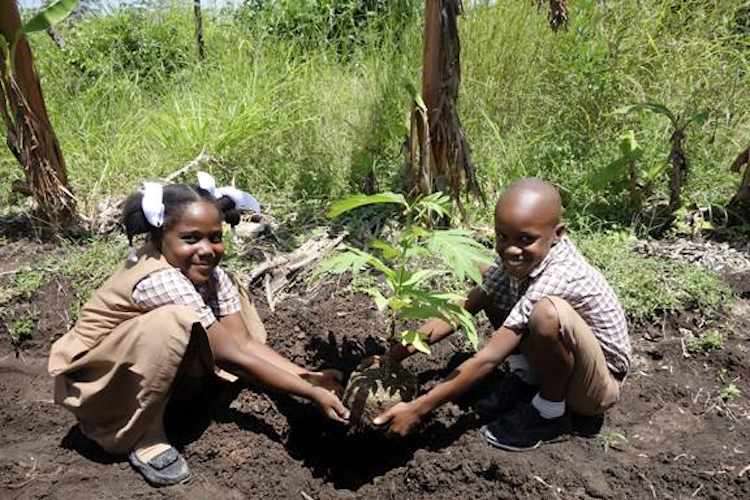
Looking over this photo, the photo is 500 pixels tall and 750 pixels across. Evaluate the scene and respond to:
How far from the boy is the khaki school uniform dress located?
70cm

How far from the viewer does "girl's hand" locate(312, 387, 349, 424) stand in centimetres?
239

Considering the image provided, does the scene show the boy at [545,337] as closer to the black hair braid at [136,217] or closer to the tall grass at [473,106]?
the black hair braid at [136,217]

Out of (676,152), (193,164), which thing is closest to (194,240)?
(193,164)

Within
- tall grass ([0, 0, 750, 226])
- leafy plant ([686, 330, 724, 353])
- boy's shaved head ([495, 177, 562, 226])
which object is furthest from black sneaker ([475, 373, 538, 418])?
tall grass ([0, 0, 750, 226])

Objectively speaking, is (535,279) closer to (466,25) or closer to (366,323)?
(366,323)

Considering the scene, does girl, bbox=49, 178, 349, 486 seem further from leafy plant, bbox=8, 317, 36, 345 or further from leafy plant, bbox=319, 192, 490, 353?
leafy plant, bbox=8, 317, 36, 345

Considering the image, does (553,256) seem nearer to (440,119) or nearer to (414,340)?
(414,340)

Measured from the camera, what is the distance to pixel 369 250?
3.59m

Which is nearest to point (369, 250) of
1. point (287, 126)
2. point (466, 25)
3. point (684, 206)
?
point (287, 126)

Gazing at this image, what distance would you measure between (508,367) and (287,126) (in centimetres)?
233

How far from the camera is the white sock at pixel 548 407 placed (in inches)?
97.2

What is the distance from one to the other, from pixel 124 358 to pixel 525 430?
1.38m

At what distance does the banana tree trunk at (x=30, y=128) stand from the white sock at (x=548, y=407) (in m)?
2.63

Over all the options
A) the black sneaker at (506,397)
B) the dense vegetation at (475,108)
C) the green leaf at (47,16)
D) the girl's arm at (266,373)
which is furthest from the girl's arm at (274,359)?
the green leaf at (47,16)
